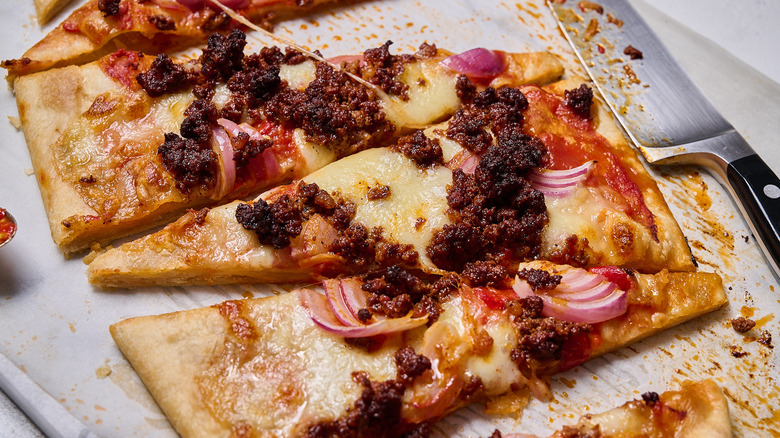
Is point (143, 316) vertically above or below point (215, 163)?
below

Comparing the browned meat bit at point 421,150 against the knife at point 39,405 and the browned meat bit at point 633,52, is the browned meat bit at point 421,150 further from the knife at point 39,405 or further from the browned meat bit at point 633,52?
the knife at point 39,405

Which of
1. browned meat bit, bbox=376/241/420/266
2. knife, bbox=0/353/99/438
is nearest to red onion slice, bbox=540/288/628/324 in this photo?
browned meat bit, bbox=376/241/420/266

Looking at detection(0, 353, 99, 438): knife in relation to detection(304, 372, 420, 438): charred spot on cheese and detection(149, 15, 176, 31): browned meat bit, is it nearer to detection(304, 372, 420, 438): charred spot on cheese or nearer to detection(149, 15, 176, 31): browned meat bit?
detection(304, 372, 420, 438): charred spot on cheese

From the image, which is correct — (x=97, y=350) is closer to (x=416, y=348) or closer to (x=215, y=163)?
(x=215, y=163)

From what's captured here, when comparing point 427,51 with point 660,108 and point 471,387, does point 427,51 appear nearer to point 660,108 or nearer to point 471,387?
point 660,108

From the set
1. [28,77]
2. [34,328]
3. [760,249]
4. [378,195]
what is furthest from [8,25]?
[760,249]

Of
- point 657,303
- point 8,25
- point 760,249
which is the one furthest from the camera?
point 8,25

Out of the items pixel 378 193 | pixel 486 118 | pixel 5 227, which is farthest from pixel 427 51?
pixel 5 227
